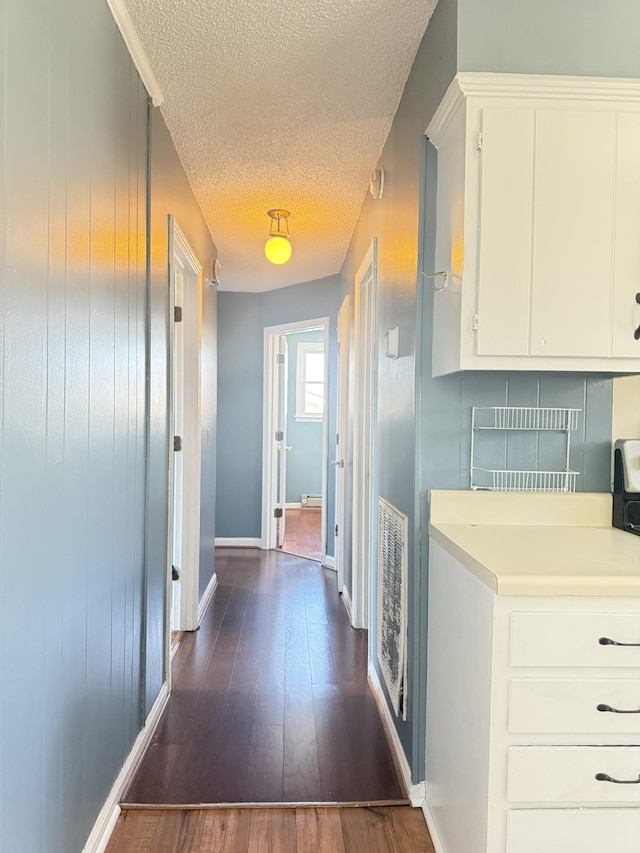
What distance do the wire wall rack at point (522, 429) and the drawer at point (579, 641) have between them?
1.92 feet

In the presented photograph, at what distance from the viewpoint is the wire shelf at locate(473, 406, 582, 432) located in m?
1.70

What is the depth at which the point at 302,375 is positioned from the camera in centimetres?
741

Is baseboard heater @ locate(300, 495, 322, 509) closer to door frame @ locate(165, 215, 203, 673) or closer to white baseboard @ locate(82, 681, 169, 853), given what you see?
door frame @ locate(165, 215, 203, 673)

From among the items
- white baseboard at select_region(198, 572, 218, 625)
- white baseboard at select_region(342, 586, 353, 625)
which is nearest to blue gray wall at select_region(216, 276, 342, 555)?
white baseboard at select_region(198, 572, 218, 625)

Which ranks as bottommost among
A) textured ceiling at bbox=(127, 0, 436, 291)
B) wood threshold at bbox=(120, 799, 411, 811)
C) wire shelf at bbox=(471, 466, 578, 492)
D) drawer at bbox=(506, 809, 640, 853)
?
wood threshold at bbox=(120, 799, 411, 811)

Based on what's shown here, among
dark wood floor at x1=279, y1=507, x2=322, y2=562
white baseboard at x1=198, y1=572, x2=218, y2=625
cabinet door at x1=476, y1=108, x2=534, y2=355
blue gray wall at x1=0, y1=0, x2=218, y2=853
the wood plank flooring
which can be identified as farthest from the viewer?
dark wood floor at x1=279, y1=507, x2=322, y2=562

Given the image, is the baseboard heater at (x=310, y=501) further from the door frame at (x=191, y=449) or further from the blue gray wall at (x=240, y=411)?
the door frame at (x=191, y=449)

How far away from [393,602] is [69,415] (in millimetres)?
1286

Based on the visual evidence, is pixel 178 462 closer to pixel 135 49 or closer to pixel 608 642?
pixel 135 49

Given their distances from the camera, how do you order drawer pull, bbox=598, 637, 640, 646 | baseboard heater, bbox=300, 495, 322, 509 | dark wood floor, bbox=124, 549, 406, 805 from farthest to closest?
baseboard heater, bbox=300, 495, 322, 509 < dark wood floor, bbox=124, 549, 406, 805 < drawer pull, bbox=598, 637, 640, 646

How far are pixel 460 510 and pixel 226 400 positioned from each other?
3818 mm

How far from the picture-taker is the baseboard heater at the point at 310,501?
7.32m

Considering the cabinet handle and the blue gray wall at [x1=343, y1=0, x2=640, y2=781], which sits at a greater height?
the blue gray wall at [x1=343, y1=0, x2=640, y2=781]

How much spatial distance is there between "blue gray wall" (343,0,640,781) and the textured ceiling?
0.46 ft
